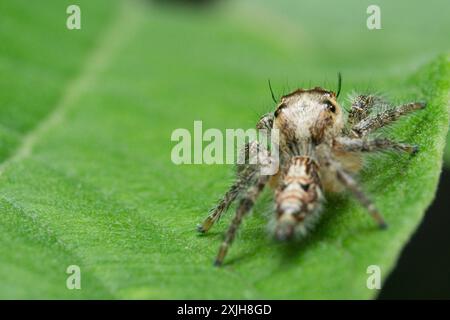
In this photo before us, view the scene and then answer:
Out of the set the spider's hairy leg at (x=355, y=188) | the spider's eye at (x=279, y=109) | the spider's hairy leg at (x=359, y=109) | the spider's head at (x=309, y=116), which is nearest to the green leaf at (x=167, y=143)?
the spider's hairy leg at (x=355, y=188)

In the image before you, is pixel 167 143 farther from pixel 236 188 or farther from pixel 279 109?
pixel 236 188

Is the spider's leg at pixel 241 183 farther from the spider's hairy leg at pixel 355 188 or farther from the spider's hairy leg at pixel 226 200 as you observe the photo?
the spider's hairy leg at pixel 355 188

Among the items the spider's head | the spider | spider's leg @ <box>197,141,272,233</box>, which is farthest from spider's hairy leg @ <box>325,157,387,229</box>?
spider's leg @ <box>197,141,272,233</box>

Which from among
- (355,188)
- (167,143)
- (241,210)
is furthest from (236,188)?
Result: (167,143)

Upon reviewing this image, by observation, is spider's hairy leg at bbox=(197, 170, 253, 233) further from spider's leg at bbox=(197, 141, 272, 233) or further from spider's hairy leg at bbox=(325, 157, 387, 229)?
spider's hairy leg at bbox=(325, 157, 387, 229)

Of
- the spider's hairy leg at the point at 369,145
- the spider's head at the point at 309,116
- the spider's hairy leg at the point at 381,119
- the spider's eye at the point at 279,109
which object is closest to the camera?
the spider's hairy leg at the point at 369,145

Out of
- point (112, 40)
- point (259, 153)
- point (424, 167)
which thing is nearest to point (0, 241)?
point (259, 153)
